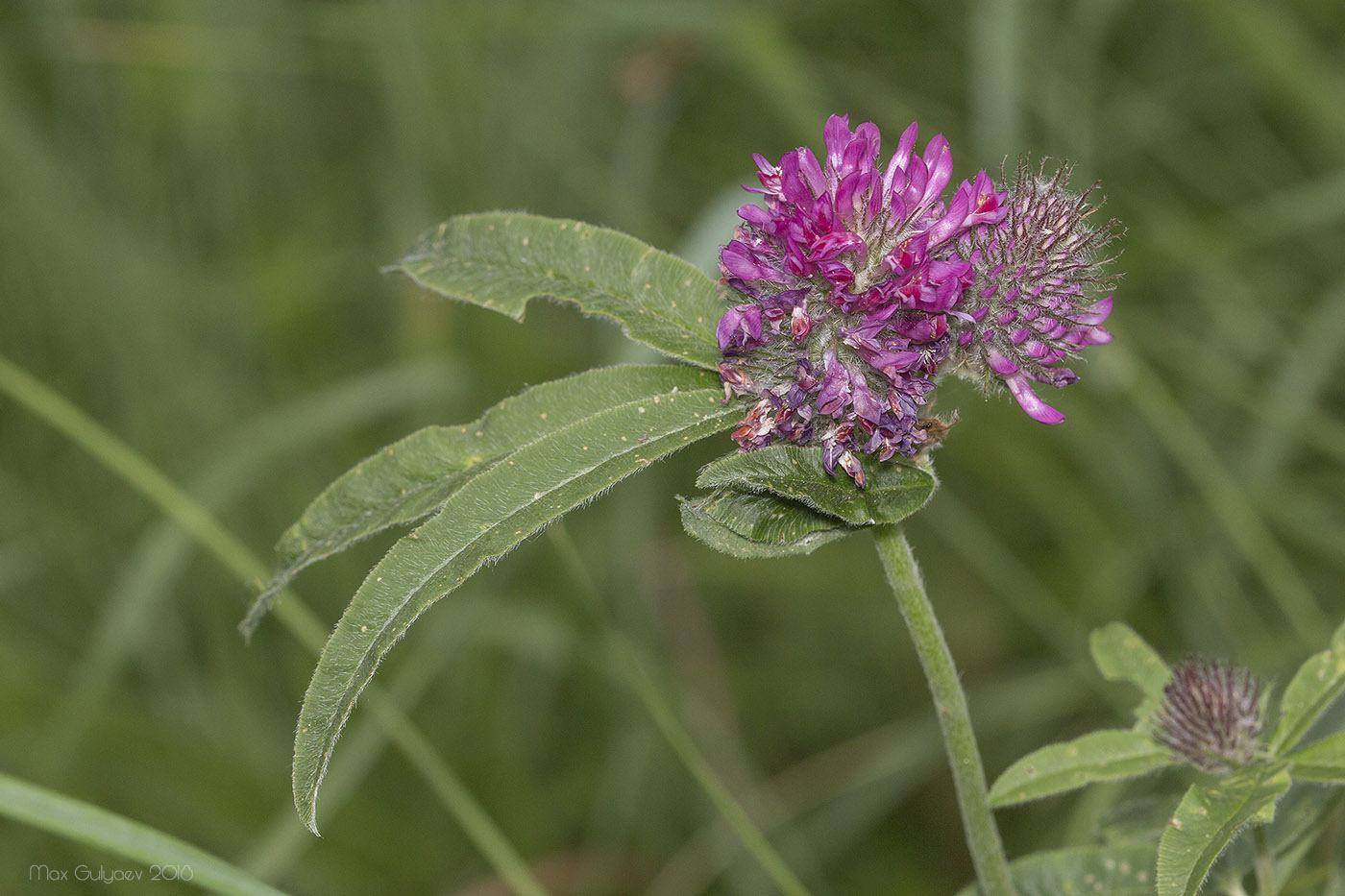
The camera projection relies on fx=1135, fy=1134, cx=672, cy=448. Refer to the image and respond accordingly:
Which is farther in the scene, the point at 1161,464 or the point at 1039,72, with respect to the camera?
the point at 1161,464

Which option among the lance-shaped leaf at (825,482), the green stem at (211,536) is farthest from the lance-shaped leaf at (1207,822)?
the green stem at (211,536)

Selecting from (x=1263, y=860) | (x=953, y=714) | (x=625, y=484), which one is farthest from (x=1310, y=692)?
(x=625, y=484)

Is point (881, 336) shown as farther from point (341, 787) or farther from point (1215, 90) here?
point (1215, 90)

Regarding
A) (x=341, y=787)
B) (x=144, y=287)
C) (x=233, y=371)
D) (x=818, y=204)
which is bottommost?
(x=341, y=787)

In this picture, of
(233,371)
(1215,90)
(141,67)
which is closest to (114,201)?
(141,67)

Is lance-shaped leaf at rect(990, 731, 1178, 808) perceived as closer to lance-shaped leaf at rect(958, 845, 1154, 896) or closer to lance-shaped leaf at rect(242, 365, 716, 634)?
lance-shaped leaf at rect(958, 845, 1154, 896)

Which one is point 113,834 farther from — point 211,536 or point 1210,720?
point 1210,720

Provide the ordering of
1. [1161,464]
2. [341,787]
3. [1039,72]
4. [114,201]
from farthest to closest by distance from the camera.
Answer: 1. [114,201]
2. [1161,464]
3. [1039,72]
4. [341,787]
